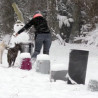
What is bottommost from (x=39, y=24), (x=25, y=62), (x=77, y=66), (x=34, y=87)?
(x=34, y=87)

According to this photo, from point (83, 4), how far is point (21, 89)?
9.29 m

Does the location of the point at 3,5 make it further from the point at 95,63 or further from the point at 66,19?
the point at 95,63

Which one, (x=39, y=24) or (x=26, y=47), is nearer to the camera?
(x=39, y=24)

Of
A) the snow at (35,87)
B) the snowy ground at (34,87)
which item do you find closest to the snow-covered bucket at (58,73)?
the snow at (35,87)

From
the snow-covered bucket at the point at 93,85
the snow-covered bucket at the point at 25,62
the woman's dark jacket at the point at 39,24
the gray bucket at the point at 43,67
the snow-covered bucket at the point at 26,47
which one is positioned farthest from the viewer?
the snow-covered bucket at the point at 26,47

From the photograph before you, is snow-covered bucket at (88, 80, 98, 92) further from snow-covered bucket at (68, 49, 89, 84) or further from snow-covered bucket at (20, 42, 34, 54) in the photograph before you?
snow-covered bucket at (20, 42, 34, 54)

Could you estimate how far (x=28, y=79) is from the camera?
6.80m

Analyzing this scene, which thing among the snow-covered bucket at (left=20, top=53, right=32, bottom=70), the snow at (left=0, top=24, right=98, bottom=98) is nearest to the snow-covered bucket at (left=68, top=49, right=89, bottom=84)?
the snow at (left=0, top=24, right=98, bottom=98)

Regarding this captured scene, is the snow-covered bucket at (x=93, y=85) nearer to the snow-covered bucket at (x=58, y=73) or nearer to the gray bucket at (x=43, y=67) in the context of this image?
the snow-covered bucket at (x=58, y=73)

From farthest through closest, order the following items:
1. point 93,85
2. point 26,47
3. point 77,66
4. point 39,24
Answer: point 26,47
point 39,24
point 77,66
point 93,85

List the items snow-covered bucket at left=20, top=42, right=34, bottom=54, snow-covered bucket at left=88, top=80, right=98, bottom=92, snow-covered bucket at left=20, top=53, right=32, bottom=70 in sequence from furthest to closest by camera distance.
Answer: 1. snow-covered bucket at left=20, top=42, right=34, bottom=54
2. snow-covered bucket at left=20, top=53, right=32, bottom=70
3. snow-covered bucket at left=88, top=80, right=98, bottom=92

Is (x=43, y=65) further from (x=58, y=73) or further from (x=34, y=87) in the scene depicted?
(x=34, y=87)

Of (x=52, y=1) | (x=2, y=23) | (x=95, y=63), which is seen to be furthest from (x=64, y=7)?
(x=95, y=63)

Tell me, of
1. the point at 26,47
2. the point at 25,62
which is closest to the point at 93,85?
the point at 25,62
